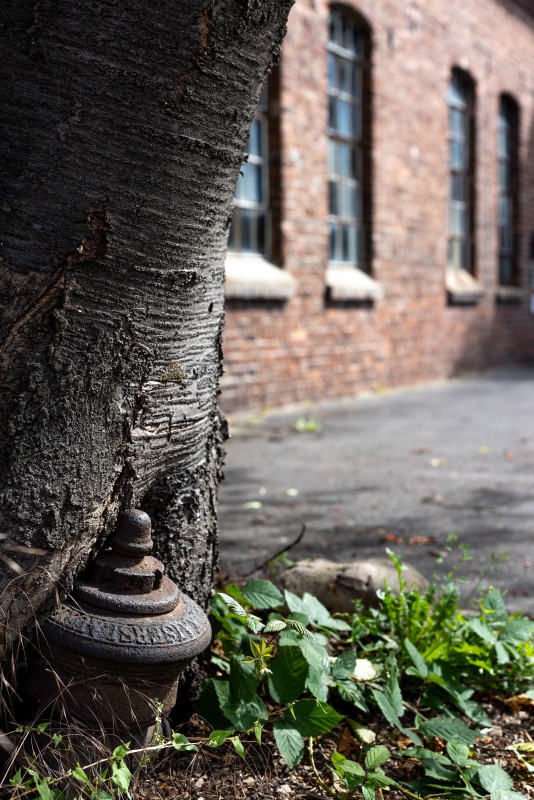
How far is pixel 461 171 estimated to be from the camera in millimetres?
13430

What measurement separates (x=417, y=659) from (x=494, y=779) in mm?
430

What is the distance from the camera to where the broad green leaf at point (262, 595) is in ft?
7.55

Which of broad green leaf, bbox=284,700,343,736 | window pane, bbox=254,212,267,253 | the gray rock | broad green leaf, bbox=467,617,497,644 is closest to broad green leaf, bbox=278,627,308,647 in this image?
broad green leaf, bbox=284,700,343,736

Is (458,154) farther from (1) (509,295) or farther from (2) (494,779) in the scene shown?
(2) (494,779)

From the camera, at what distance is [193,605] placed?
1.95 m

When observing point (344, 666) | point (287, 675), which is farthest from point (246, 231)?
point (287, 675)

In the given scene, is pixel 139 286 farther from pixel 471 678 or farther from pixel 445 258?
pixel 445 258

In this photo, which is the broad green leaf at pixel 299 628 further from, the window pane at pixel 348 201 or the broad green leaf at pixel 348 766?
the window pane at pixel 348 201

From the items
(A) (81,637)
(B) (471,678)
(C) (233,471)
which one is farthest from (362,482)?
(A) (81,637)

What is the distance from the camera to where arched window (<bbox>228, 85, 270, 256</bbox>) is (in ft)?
28.4

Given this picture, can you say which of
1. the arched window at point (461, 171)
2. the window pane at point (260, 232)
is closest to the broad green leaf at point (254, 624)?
the window pane at point (260, 232)

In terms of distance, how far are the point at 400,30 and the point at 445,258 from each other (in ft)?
10.1

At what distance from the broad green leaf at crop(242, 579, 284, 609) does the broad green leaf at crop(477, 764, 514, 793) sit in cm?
62

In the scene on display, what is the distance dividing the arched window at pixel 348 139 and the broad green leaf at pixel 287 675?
8.41 metres
